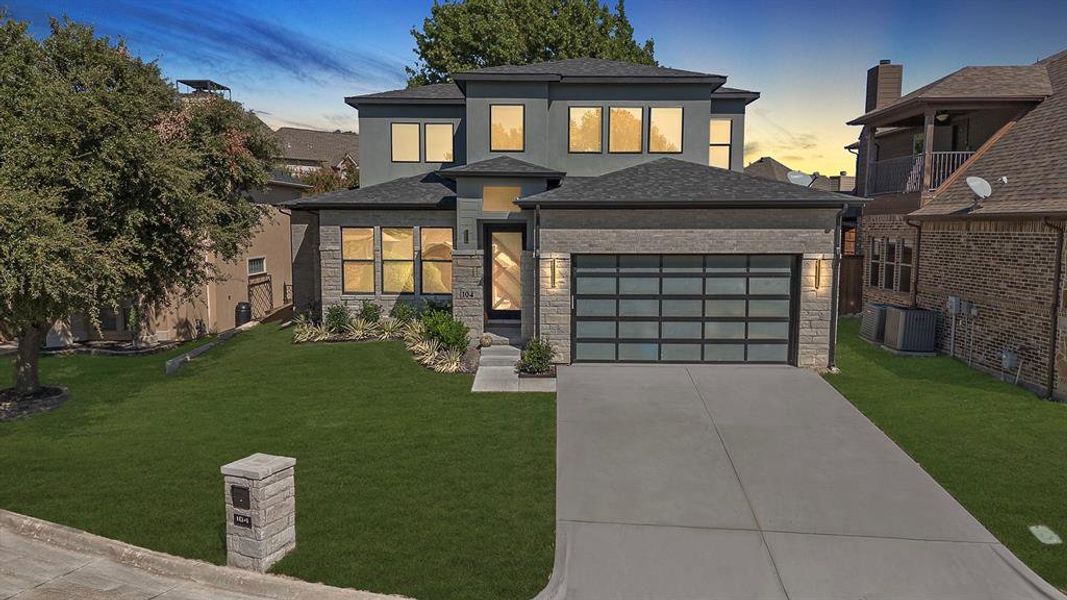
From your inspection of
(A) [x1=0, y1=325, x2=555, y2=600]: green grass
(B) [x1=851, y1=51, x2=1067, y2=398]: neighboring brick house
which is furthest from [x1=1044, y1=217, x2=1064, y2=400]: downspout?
(A) [x1=0, y1=325, x2=555, y2=600]: green grass

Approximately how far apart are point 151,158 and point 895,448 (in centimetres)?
1392

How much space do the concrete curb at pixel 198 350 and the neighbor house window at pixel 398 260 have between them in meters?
5.14

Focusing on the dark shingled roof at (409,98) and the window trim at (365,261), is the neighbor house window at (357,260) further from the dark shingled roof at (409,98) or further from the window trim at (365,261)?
the dark shingled roof at (409,98)

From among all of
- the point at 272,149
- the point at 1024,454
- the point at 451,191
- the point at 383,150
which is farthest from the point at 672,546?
the point at 383,150

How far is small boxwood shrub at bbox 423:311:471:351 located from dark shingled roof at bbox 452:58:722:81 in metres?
7.71

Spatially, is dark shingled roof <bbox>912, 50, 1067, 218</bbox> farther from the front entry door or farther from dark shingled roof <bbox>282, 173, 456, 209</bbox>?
dark shingled roof <bbox>282, 173, 456, 209</bbox>

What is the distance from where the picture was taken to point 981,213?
53.2 ft

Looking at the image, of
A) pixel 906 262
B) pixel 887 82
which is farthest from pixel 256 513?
pixel 887 82

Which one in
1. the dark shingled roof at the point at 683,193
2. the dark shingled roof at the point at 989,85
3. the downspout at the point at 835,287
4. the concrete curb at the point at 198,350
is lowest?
the concrete curb at the point at 198,350

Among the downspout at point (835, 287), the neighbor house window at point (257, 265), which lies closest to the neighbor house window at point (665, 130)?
the downspout at point (835, 287)

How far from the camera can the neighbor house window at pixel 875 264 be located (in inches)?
876

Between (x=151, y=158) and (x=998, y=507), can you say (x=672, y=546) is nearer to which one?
(x=998, y=507)

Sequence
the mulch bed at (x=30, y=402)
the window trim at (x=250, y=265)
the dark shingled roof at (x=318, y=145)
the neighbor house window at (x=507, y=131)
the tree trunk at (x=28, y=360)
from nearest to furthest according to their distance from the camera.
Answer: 1. the mulch bed at (x=30, y=402)
2. the tree trunk at (x=28, y=360)
3. the neighbor house window at (x=507, y=131)
4. the window trim at (x=250, y=265)
5. the dark shingled roof at (x=318, y=145)

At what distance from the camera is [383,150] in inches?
902
